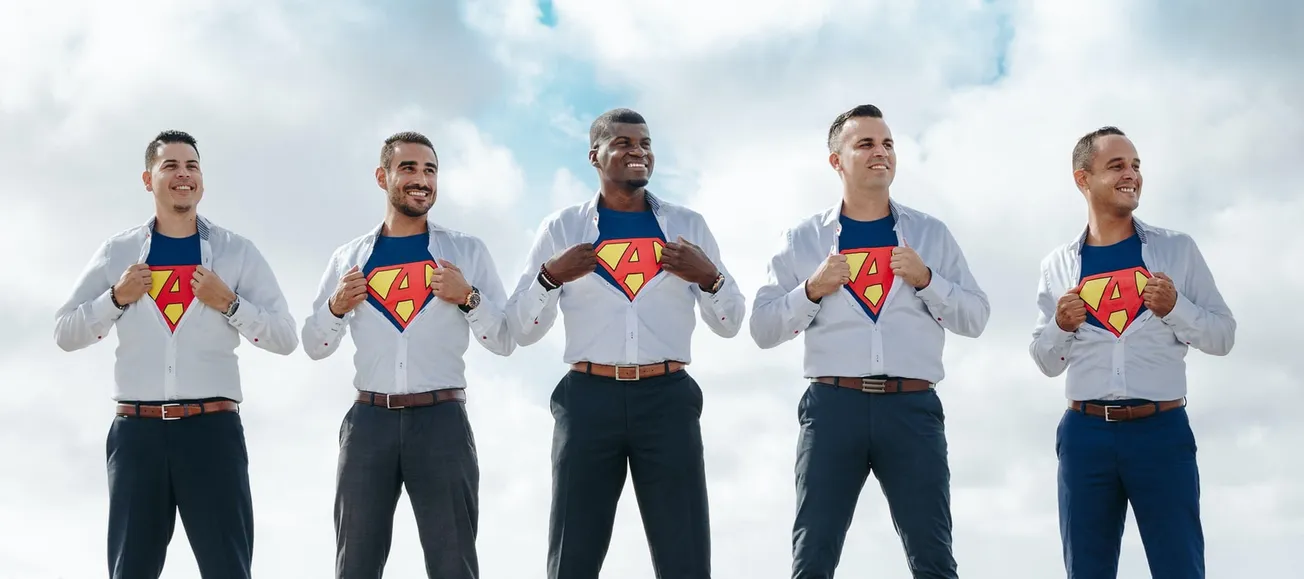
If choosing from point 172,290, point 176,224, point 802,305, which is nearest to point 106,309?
point 172,290

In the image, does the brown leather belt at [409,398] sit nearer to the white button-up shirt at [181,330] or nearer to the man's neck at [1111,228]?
the white button-up shirt at [181,330]

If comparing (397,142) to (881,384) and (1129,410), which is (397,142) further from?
(1129,410)

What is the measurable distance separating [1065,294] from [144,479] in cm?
712

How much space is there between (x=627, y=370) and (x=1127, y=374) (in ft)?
12.6

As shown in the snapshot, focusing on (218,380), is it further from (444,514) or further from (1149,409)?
(1149,409)

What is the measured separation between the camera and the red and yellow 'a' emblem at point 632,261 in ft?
29.1

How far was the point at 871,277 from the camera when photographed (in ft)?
29.4

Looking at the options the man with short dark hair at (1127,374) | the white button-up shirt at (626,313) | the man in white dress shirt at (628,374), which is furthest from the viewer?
the man with short dark hair at (1127,374)

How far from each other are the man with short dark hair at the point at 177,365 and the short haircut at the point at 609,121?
286 cm

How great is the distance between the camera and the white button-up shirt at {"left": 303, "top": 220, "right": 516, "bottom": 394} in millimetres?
9211

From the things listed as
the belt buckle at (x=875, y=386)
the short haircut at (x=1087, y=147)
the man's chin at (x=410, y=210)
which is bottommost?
the belt buckle at (x=875, y=386)

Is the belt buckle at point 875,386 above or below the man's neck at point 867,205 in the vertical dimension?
below

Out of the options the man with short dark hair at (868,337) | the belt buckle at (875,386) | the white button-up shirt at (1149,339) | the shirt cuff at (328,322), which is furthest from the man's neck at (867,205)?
the shirt cuff at (328,322)

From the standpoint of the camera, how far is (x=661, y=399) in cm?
860
